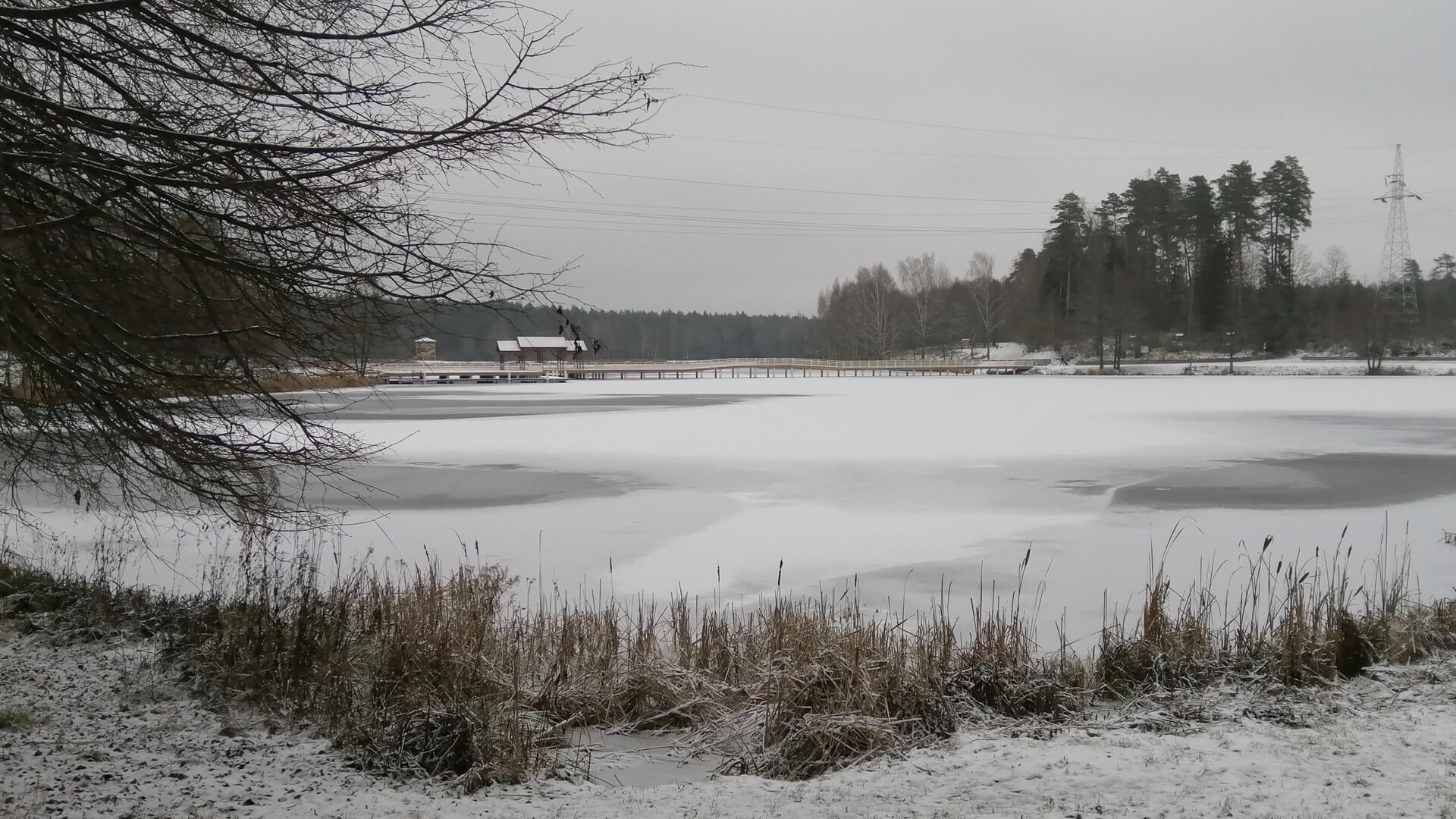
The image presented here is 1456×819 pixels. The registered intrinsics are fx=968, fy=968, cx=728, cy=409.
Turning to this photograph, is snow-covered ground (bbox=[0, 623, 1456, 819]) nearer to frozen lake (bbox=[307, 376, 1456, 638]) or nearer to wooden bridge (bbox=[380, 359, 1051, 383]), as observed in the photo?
frozen lake (bbox=[307, 376, 1456, 638])

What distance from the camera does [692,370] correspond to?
247 ft

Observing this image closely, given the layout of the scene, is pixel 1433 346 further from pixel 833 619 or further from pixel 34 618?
pixel 34 618

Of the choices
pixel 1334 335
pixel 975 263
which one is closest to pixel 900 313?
pixel 975 263

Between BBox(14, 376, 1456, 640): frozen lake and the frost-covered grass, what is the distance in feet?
4.55

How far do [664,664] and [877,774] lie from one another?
5.92 feet

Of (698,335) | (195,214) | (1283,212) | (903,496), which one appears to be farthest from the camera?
(698,335)

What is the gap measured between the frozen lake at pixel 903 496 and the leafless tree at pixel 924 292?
2710 inches

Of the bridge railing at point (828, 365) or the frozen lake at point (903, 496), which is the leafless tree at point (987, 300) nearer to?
the bridge railing at point (828, 365)

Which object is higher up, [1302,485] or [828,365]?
[828,365]

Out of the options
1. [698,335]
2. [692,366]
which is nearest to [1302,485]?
[692,366]

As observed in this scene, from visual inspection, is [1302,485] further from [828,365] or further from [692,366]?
[692,366]

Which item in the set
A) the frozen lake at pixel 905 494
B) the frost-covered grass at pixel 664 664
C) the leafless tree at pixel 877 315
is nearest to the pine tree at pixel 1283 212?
the leafless tree at pixel 877 315

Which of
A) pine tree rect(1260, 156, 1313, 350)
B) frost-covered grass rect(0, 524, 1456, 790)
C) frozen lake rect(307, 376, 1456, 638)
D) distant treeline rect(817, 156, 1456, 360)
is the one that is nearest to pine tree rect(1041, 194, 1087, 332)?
distant treeline rect(817, 156, 1456, 360)

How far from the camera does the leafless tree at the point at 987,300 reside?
86.8 m
